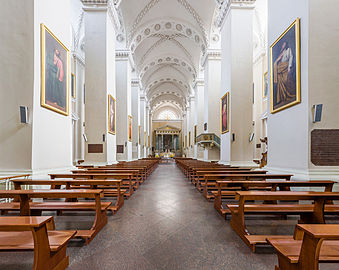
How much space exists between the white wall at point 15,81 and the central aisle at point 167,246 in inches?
102

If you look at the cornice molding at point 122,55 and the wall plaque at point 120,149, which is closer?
the wall plaque at point 120,149

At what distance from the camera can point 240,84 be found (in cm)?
897

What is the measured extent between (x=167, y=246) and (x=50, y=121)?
13.8ft

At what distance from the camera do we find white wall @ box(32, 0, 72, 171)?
15.2 feet

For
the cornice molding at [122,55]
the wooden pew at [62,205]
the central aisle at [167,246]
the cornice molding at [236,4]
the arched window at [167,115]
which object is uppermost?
the cornice molding at [236,4]

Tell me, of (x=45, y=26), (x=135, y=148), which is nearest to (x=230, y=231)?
(x=45, y=26)

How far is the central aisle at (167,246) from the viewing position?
2.09m

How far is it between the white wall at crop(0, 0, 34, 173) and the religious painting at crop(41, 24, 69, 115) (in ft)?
1.01

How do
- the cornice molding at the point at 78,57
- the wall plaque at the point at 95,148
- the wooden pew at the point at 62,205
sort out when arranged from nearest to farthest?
the wooden pew at the point at 62,205, the wall plaque at the point at 95,148, the cornice molding at the point at 78,57

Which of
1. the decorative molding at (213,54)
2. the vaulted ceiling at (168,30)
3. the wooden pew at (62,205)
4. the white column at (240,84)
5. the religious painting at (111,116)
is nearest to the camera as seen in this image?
the wooden pew at (62,205)

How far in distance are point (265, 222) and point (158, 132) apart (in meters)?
35.5

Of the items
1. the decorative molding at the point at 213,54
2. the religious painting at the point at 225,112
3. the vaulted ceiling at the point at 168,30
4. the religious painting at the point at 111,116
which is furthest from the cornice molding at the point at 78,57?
the religious painting at the point at 225,112

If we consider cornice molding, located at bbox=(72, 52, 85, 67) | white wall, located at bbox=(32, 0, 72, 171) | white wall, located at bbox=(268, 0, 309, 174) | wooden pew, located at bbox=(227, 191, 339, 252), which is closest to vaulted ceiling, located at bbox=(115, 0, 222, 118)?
cornice molding, located at bbox=(72, 52, 85, 67)

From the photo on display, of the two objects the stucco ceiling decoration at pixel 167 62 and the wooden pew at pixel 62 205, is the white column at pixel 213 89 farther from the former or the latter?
the wooden pew at pixel 62 205
